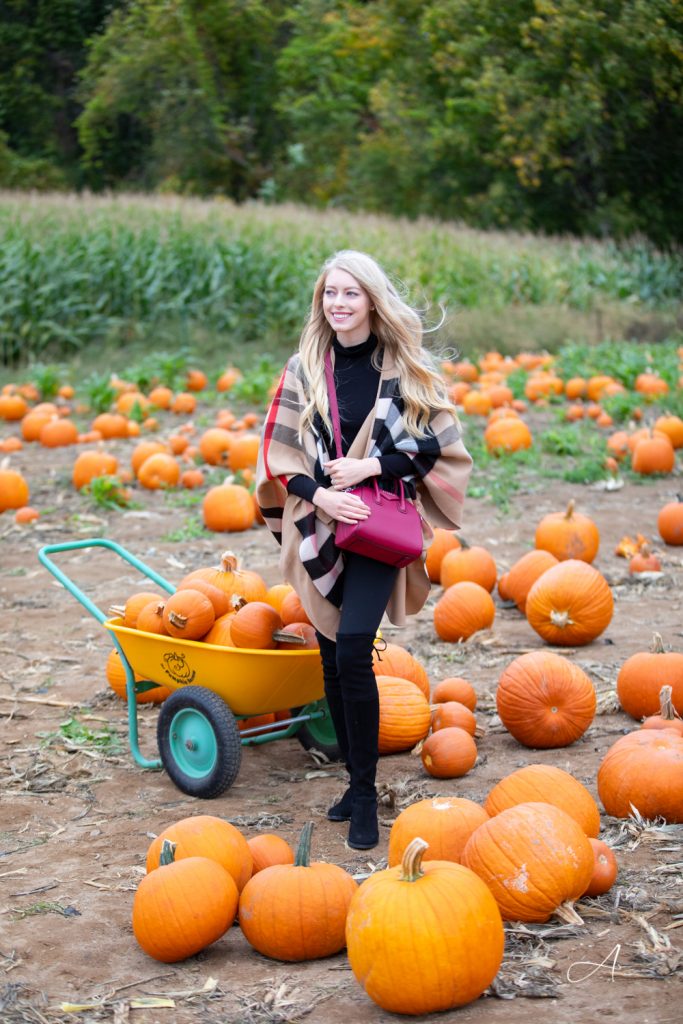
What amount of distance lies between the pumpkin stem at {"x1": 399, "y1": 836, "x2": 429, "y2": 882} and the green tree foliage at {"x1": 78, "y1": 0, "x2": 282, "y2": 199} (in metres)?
31.9

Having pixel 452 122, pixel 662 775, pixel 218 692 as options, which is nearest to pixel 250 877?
pixel 218 692

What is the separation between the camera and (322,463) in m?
3.90

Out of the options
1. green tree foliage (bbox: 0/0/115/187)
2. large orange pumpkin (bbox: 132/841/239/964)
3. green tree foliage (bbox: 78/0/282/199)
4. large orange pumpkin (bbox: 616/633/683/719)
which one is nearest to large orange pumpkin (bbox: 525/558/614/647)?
large orange pumpkin (bbox: 616/633/683/719)

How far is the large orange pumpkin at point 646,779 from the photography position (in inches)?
140

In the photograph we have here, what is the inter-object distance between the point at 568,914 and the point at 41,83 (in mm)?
34317

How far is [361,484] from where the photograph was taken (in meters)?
3.86

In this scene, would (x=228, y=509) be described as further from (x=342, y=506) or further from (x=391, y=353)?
(x=342, y=506)

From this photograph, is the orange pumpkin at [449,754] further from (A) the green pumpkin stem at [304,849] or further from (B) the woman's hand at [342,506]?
(A) the green pumpkin stem at [304,849]

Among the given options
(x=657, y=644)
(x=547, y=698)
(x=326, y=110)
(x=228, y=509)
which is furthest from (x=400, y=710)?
(x=326, y=110)

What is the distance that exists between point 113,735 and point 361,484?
168 centimetres

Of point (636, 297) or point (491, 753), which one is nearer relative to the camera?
point (491, 753)

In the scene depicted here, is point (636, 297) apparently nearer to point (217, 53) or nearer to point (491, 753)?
point (491, 753)

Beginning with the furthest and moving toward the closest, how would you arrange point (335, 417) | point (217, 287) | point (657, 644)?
point (217, 287) < point (657, 644) < point (335, 417)

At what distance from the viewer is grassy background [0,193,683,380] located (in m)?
13.9
